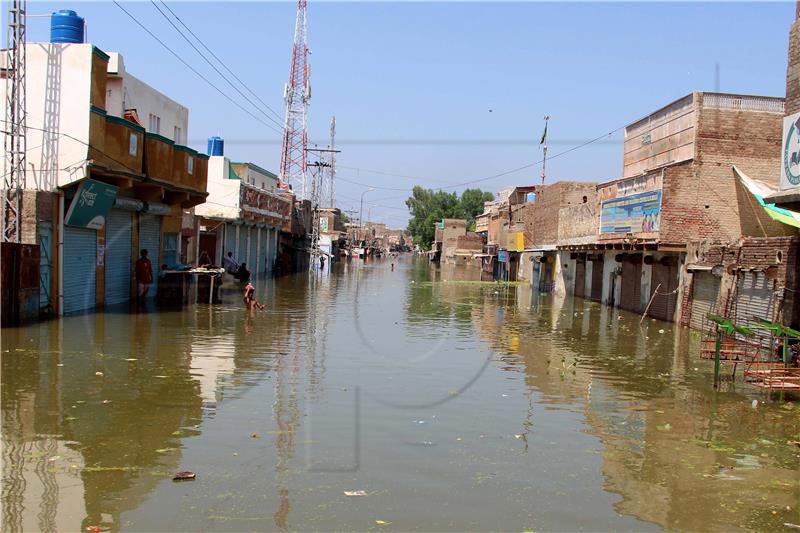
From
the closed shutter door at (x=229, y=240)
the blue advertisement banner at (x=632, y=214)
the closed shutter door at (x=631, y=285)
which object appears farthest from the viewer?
the closed shutter door at (x=229, y=240)

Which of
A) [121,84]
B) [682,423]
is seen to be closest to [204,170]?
[121,84]

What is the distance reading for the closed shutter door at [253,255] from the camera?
1860 inches

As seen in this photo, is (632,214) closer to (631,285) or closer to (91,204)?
(631,285)

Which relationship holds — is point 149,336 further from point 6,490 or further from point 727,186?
point 727,186

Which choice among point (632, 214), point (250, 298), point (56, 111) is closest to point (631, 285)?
point (632, 214)

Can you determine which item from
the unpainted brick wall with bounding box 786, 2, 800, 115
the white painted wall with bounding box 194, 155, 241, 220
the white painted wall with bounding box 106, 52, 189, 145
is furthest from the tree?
the unpainted brick wall with bounding box 786, 2, 800, 115

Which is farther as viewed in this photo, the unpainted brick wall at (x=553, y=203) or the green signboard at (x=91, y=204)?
the unpainted brick wall at (x=553, y=203)

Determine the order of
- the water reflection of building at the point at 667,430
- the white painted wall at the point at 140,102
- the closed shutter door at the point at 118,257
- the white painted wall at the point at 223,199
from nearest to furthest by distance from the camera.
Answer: the water reflection of building at the point at 667,430
the closed shutter door at the point at 118,257
the white painted wall at the point at 140,102
the white painted wall at the point at 223,199

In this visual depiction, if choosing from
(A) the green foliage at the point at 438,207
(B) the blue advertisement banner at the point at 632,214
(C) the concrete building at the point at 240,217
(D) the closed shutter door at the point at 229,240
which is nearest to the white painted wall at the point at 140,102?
(C) the concrete building at the point at 240,217

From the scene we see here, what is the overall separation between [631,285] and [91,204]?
21.6 meters

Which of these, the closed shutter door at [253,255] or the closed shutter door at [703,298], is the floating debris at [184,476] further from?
the closed shutter door at [253,255]

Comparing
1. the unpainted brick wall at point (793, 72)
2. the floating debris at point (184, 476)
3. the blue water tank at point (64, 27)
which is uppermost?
the blue water tank at point (64, 27)

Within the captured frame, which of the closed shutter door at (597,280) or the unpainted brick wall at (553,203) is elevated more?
the unpainted brick wall at (553,203)

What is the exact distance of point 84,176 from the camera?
19625 millimetres
